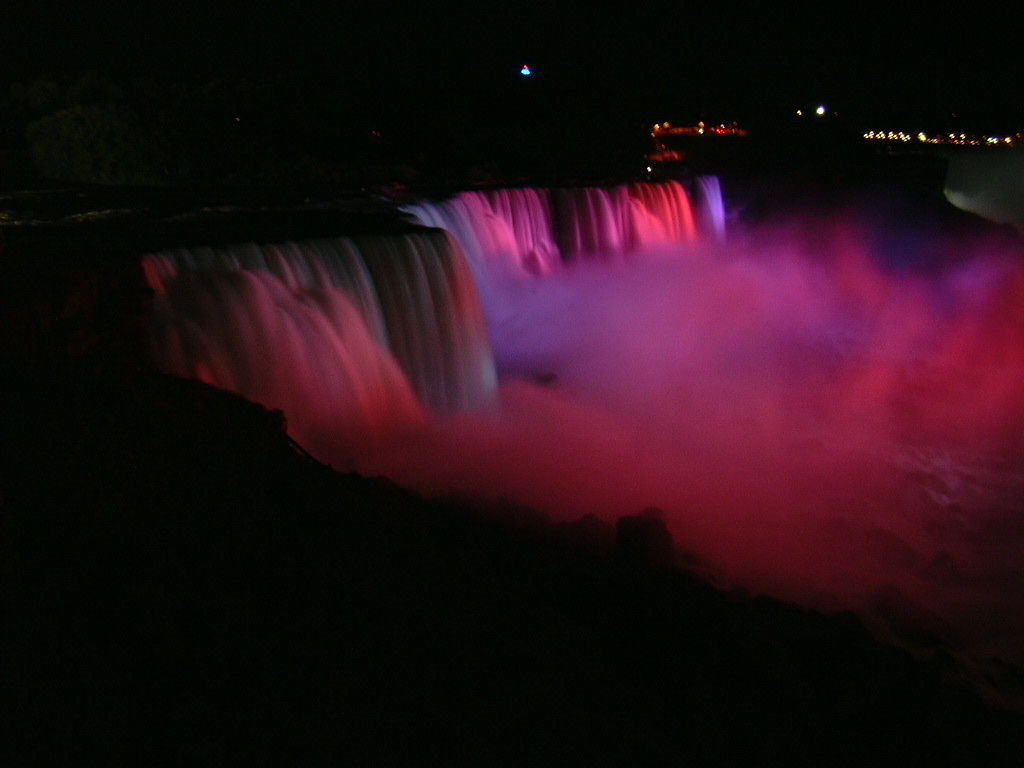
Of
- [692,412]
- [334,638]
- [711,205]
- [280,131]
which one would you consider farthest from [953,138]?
[334,638]

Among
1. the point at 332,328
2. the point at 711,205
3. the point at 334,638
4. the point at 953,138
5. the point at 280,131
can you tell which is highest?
the point at 280,131

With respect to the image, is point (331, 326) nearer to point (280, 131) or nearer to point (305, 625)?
point (305, 625)

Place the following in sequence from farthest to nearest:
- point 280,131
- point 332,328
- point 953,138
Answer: point 953,138, point 280,131, point 332,328

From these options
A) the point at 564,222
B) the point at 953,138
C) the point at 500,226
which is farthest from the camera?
the point at 953,138

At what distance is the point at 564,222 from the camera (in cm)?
1529

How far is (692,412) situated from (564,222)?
634cm

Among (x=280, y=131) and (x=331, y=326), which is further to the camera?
(x=280, y=131)

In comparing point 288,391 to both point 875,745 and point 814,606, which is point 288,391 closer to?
point 814,606

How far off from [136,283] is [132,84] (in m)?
23.6

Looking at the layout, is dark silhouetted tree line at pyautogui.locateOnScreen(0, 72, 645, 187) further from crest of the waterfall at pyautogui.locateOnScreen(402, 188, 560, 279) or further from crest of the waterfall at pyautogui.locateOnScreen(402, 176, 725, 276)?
crest of the waterfall at pyautogui.locateOnScreen(402, 188, 560, 279)

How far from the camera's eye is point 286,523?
406cm

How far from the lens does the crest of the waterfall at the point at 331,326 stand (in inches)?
280

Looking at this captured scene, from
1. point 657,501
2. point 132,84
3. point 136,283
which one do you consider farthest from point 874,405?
point 132,84

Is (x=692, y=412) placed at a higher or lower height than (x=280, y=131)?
lower
